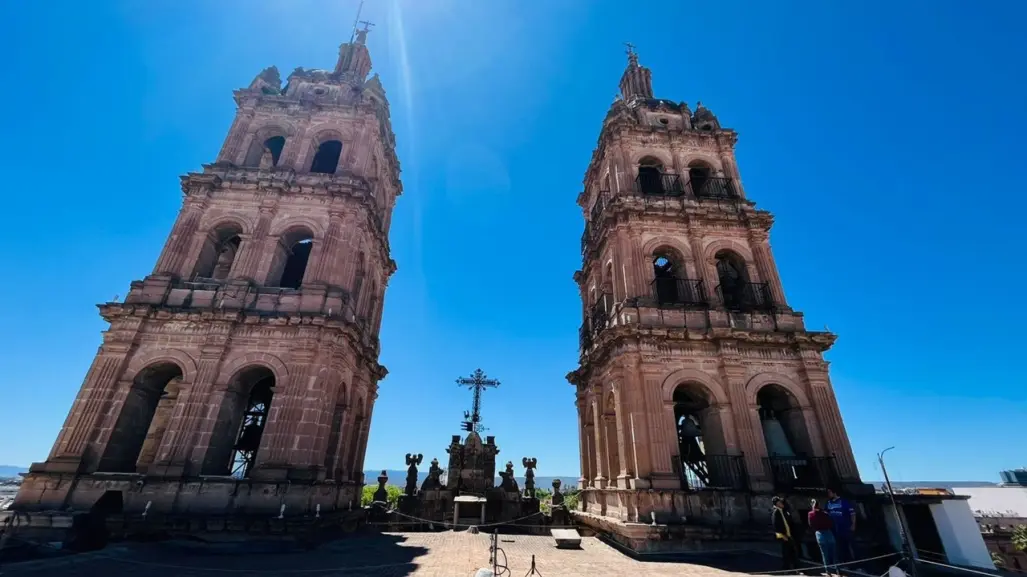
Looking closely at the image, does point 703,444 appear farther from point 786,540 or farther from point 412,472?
point 412,472

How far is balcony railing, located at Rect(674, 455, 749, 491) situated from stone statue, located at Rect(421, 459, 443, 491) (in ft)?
43.8

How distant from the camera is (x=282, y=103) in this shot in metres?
22.5

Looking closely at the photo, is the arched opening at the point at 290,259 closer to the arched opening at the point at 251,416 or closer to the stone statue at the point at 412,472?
the arched opening at the point at 251,416

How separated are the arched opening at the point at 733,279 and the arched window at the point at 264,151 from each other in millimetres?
20780

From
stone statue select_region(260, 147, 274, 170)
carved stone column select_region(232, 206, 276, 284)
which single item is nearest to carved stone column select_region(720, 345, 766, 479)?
carved stone column select_region(232, 206, 276, 284)

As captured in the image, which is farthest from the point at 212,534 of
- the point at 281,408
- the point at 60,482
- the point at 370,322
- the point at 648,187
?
the point at 648,187

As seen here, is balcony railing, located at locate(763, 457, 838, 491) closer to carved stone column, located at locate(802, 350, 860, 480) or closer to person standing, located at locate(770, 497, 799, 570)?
carved stone column, located at locate(802, 350, 860, 480)

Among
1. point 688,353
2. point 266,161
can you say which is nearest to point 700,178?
point 688,353

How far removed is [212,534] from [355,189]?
13083 mm

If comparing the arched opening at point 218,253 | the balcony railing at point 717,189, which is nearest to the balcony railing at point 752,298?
the balcony railing at point 717,189

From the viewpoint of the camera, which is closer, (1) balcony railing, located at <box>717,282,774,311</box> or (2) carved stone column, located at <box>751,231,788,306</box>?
(1) balcony railing, located at <box>717,282,774,311</box>

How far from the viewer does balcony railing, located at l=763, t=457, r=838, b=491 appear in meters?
14.1

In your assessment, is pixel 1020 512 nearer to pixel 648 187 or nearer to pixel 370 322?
pixel 648 187

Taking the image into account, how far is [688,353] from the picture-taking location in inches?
638
